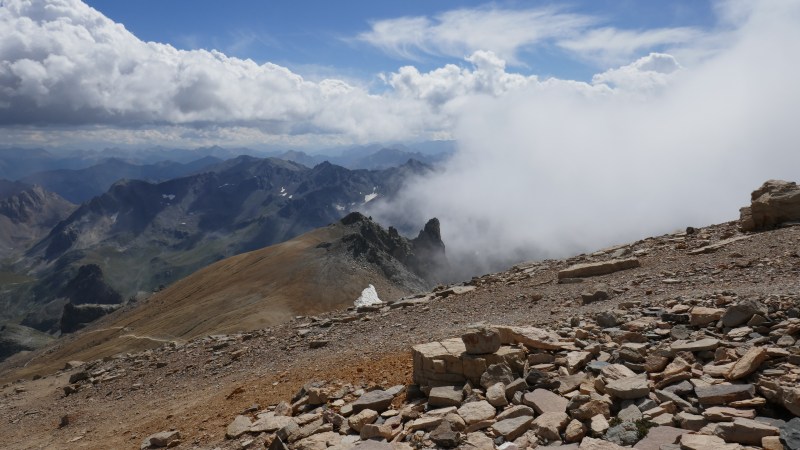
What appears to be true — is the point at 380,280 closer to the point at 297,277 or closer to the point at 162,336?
the point at 297,277

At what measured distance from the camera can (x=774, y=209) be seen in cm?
3112

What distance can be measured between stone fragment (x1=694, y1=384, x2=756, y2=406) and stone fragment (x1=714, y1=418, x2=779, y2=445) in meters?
1.07

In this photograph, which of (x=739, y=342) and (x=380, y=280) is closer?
(x=739, y=342)

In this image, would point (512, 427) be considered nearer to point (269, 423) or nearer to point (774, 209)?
point (269, 423)

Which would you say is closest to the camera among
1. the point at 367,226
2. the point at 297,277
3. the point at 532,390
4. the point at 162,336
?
A: the point at 532,390

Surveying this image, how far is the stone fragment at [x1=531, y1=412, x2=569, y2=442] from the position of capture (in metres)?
11.7

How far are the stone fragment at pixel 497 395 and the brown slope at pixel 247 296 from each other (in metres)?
71.1

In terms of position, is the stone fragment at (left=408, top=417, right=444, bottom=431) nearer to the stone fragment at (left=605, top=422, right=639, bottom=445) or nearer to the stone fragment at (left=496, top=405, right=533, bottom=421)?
the stone fragment at (left=496, top=405, right=533, bottom=421)

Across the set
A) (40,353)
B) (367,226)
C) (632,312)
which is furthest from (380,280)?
(632,312)

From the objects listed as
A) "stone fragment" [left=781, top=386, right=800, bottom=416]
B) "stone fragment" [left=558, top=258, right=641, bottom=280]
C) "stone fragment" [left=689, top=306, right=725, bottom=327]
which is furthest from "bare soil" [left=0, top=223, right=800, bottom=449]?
"stone fragment" [left=781, top=386, right=800, bottom=416]

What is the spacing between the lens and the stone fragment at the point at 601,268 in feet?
96.7

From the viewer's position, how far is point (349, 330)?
28.6m

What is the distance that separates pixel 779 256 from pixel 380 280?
4414 inches

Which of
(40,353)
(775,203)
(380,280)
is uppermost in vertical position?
(775,203)
